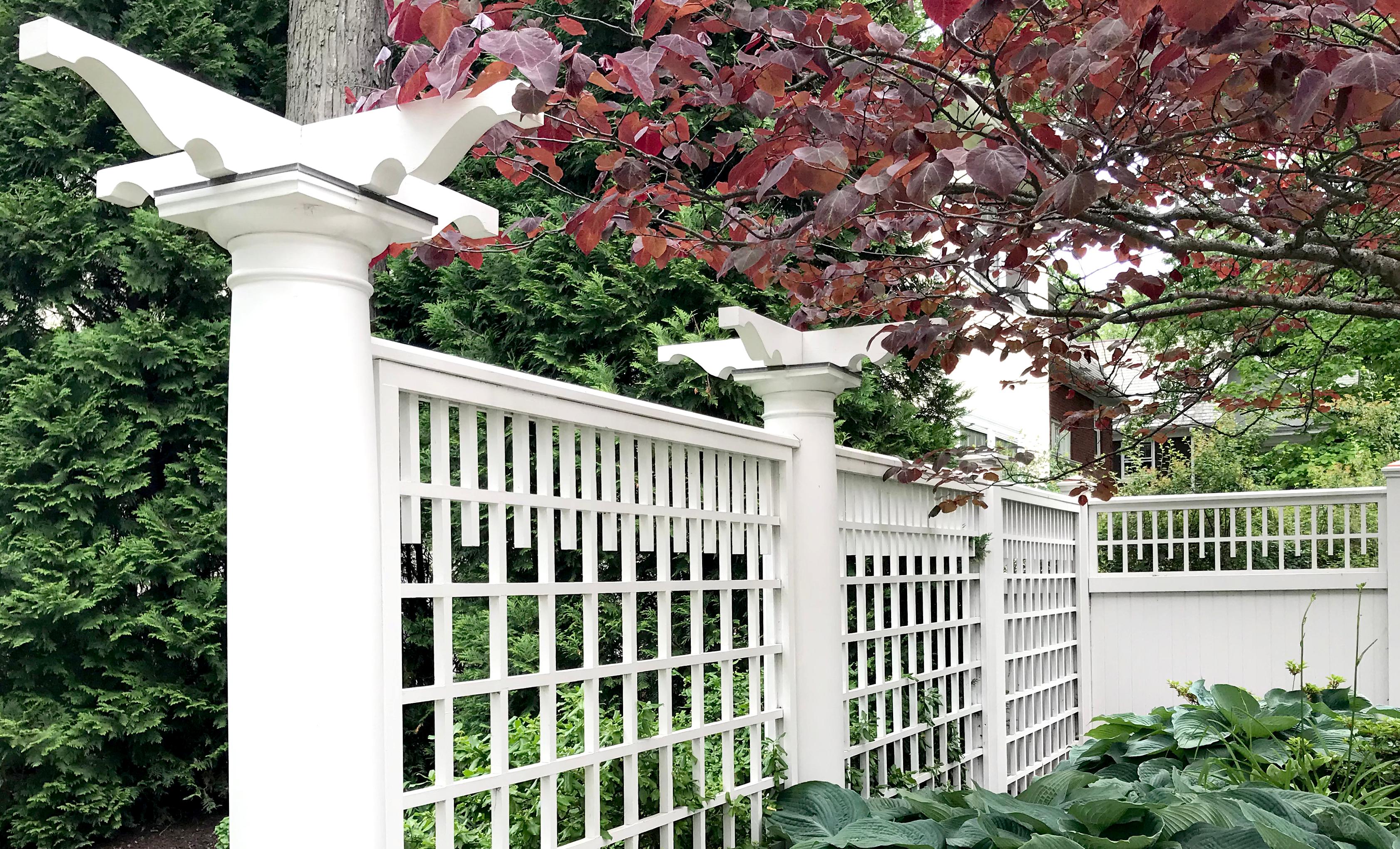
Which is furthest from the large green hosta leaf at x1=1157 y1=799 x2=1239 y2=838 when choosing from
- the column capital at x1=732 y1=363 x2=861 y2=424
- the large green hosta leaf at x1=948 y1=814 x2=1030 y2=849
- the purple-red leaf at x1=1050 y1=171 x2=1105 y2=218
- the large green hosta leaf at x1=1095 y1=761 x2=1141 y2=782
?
the purple-red leaf at x1=1050 y1=171 x2=1105 y2=218

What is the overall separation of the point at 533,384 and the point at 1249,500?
5568 millimetres

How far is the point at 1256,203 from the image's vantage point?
3186 millimetres

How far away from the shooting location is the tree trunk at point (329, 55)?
4.77 metres

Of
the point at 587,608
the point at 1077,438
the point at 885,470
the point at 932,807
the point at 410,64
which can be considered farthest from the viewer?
the point at 1077,438

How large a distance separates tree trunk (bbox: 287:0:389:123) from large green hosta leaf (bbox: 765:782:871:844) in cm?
327

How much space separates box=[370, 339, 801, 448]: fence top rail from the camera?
1957 mm

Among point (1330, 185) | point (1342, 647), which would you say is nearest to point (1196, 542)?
point (1342, 647)

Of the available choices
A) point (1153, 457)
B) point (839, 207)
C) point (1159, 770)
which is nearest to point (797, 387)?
point (839, 207)

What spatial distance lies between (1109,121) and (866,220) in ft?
2.38

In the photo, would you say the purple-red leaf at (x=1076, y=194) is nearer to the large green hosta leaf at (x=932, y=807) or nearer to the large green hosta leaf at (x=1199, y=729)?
the large green hosta leaf at (x=932, y=807)

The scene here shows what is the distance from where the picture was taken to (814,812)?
3219mm

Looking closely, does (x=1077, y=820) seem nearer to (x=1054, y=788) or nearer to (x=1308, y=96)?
(x=1054, y=788)

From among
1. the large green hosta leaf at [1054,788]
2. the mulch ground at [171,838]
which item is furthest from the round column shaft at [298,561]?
the mulch ground at [171,838]

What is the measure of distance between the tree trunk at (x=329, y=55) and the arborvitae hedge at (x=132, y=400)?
1.14 metres
